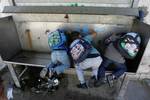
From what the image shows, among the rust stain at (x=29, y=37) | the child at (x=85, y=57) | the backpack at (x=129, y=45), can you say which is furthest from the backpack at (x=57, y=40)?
the backpack at (x=129, y=45)

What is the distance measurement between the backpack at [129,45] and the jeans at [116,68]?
0.17m

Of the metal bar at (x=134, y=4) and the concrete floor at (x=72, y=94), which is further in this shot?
the concrete floor at (x=72, y=94)

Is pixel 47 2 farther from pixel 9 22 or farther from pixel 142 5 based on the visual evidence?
pixel 142 5

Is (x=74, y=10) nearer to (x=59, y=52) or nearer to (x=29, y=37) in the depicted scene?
(x=59, y=52)

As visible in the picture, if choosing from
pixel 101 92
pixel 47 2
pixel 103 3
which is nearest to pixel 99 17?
pixel 103 3

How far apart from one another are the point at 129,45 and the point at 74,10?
0.63 metres

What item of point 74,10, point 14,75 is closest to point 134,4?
point 74,10

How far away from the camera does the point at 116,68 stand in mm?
1423

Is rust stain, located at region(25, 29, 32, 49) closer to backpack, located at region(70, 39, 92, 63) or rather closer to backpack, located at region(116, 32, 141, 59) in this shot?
backpack, located at region(70, 39, 92, 63)

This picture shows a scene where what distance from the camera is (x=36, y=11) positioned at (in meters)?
1.49

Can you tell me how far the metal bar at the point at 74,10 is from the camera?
4.49 feet

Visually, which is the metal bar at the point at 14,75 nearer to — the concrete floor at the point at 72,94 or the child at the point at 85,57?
the concrete floor at the point at 72,94

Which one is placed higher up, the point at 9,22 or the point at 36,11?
the point at 36,11

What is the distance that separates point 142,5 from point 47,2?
3.27ft
